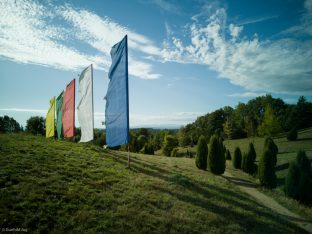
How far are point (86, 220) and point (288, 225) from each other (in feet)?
25.5

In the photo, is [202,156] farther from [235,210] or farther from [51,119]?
[51,119]

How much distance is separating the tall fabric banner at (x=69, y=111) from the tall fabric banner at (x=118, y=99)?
552 cm

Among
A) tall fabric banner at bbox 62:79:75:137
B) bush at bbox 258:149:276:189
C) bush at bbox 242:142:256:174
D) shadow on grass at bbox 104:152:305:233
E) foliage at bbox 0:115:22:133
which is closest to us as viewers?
shadow on grass at bbox 104:152:305:233

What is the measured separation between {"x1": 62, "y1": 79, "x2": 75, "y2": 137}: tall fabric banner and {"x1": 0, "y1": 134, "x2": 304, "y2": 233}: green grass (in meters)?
5.61

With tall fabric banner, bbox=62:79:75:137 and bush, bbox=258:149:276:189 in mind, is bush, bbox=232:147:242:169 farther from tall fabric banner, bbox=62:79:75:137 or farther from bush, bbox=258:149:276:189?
tall fabric banner, bbox=62:79:75:137

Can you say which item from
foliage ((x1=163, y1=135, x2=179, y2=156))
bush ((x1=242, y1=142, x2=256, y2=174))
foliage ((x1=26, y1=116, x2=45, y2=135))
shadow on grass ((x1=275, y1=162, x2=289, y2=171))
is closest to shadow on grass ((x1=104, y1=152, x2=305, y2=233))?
bush ((x1=242, y1=142, x2=256, y2=174))

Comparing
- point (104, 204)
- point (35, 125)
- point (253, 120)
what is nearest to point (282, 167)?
point (104, 204)

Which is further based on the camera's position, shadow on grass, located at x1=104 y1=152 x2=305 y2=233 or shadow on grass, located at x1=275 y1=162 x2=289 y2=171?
shadow on grass, located at x1=275 y1=162 x2=289 y2=171

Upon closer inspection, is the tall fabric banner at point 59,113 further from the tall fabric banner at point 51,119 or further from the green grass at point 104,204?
the green grass at point 104,204

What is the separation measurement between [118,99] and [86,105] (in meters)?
4.19

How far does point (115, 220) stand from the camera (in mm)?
5816

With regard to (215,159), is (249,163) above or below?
below

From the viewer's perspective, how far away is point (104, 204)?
653cm

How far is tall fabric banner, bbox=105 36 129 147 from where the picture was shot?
32.9 feet
